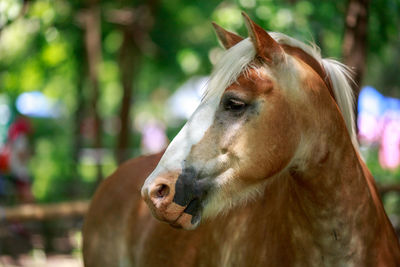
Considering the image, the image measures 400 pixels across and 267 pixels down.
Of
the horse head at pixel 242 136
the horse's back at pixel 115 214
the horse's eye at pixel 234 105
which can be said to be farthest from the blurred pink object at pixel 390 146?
the horse's eye at pixel 234 105

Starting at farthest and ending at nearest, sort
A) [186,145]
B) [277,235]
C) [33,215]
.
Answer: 1. [33,215]
2. [277,235]
3. [186,145]

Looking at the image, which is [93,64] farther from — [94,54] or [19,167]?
[19,167]

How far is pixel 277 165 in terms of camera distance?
2447 millimetres

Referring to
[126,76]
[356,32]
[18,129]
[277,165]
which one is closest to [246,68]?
[277,165]

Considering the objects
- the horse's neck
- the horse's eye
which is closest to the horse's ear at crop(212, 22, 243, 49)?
the horse's eye

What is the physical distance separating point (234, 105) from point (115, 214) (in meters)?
2.01

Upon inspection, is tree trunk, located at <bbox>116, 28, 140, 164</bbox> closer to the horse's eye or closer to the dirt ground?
the dirt ground

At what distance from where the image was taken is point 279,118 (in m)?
2.42

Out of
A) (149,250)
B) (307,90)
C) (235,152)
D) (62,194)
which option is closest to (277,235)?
(235,152)

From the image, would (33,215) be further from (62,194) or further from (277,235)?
(277,235)

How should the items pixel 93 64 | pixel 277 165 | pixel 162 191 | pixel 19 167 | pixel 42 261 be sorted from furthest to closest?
pixel 93 64 → pixel 19 167 → pixel 42 261 → pixel 277 165 → pixel 162 191

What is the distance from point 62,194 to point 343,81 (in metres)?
8.34

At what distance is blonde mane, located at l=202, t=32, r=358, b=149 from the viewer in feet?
8.13

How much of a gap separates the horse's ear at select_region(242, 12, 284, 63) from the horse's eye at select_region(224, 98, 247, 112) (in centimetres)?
24
